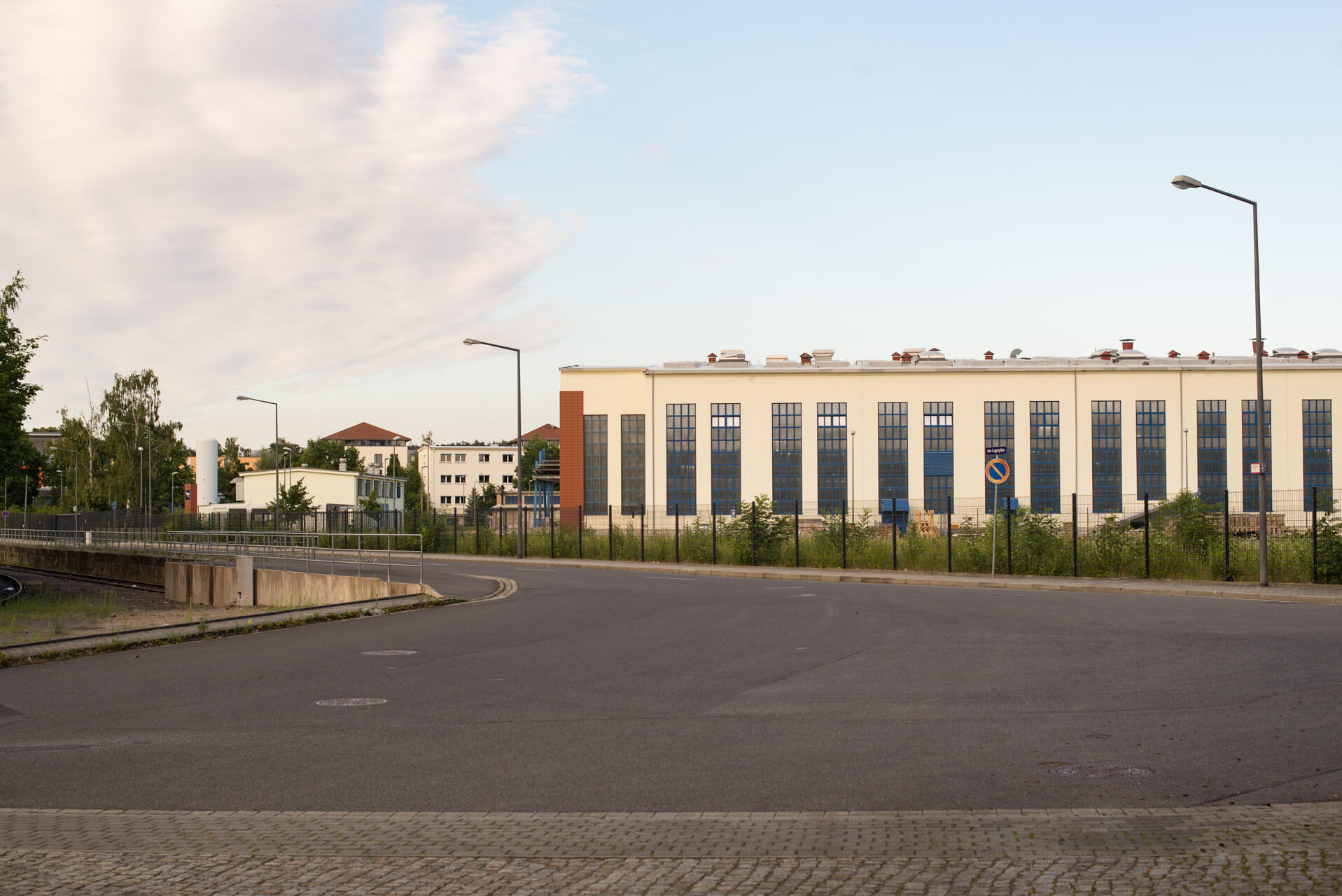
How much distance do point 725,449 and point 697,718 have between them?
6939 cm

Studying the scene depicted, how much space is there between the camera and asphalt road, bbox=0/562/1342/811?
274 inches

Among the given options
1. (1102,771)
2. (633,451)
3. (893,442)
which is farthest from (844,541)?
(633,451)

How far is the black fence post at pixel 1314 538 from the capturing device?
2422 centimetres

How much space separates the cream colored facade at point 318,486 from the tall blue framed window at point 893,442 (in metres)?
44.2

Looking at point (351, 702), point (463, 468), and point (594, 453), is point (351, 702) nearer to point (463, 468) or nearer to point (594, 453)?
point (594, 453)

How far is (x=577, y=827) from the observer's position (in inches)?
239

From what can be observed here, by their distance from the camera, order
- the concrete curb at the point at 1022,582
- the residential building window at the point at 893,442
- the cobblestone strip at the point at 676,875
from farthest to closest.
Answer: the residential building window at the point at 893,442 → the concrete curb at the point at 1022,582 → the cobblestone strip at the point at 676,875

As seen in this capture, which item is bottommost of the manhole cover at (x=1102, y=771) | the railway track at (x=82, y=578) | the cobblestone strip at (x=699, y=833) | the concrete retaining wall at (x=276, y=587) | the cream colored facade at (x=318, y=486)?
the railway track at (x=82, y=578)

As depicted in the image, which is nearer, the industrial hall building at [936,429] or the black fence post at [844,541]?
the black fence post at [844,541]

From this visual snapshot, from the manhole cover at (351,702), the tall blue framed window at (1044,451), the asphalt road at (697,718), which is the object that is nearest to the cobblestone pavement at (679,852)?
the asphalt road at (697,718)

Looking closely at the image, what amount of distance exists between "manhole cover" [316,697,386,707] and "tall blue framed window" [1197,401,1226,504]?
248ft

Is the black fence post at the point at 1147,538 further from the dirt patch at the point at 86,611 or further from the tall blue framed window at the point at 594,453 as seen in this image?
the tall blue framed window at the point at 594,453

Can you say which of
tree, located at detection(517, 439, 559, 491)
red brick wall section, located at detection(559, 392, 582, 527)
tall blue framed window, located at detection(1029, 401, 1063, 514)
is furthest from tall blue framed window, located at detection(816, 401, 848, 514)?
→ tree, located at detection(517, 439, 559, 491)

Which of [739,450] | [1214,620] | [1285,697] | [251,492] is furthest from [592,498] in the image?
[1285,697]
